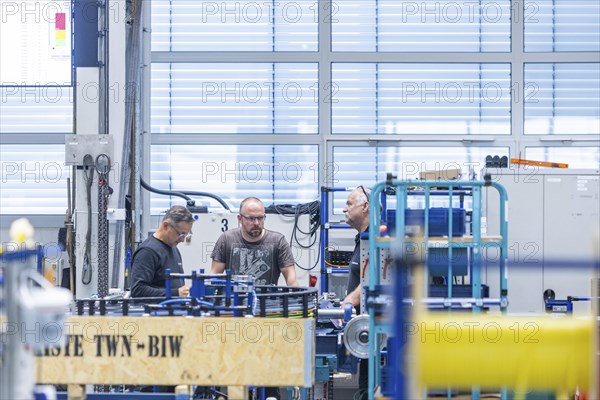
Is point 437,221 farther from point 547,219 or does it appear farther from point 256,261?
point 547,219

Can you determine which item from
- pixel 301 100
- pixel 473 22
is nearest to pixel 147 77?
pixel 301 100

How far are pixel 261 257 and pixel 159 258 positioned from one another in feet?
2.55

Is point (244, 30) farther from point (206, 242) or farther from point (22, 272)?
point (22, 272)

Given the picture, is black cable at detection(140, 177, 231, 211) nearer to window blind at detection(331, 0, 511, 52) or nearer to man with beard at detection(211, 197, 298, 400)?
window blind at detection(331, 0, 511, 52)

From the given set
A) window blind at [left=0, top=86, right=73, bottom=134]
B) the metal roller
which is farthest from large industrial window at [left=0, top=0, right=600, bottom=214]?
the metal roller

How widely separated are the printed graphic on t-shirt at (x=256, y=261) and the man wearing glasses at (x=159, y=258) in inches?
19.6

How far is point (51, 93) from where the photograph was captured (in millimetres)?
7859

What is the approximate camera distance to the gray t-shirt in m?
5.36

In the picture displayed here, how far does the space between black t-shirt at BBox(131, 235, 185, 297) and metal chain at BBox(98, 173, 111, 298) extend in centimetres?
77

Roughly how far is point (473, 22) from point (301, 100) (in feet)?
5.77

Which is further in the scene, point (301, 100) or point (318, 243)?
point (301, 100)

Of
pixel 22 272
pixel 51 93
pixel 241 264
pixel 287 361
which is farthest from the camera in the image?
pixel 51 93

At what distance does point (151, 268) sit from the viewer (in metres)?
4.75

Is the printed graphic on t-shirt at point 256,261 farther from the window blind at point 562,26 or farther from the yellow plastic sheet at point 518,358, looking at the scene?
the window blind at point 562,26
